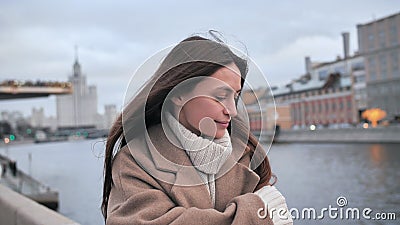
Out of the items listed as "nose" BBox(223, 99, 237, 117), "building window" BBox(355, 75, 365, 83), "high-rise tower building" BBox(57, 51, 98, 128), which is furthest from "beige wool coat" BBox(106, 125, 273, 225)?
"building window" BBox(355, 75, 365, 83)

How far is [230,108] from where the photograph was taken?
1.19 m

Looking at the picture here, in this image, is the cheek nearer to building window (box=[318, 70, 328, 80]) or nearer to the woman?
the woman

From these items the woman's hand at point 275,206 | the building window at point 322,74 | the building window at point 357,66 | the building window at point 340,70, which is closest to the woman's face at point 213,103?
the woman's hand at point 275,206

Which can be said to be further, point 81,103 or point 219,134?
point 81,103

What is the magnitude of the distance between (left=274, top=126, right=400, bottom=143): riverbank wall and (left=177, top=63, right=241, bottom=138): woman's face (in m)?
31.6

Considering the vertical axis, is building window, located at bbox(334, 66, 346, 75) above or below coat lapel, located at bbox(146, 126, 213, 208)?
below

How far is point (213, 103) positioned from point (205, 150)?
10cm

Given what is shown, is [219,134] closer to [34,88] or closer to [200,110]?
[200,110]

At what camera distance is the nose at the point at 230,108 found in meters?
1.18

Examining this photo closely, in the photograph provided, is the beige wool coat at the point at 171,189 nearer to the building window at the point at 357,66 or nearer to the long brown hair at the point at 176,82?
the long brown hair at the point at 176,82

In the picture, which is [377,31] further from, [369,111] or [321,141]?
[321,141]

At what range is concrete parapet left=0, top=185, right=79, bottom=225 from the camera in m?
2.90

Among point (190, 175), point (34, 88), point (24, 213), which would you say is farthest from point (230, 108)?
point (34, 88)

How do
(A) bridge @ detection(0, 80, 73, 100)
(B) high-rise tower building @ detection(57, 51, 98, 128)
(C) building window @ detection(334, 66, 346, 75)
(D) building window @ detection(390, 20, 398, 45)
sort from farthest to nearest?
(C) building window @ detection(334, 66, 346, 75) < (D) building window @ detection(390, 20, 398, 45) < (A) bridge @ detection(0, 80, 73, 100) < (B) high-rise tower building @ detection(57, 51, 98, 128)
